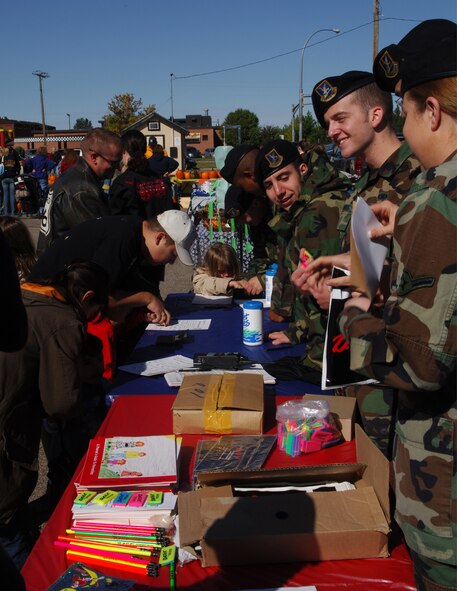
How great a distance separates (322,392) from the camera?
8.41 feet

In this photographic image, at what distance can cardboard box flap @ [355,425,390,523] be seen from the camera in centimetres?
152

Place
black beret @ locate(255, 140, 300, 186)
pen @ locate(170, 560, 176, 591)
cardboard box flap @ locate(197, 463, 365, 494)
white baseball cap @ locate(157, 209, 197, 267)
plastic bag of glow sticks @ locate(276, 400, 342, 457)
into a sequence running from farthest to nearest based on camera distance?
white baseball cap @ locate(157, 209, 197, 267), black beret @ locate(255, 140, 300, 186), plastic bag of glow sticks @ locate(276, 400, 342, 457), cardboard box flap @ locate(197, 463, 365, 494), pen @ locate(170, 560, 176, 591)

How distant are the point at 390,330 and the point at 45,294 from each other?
1651mm

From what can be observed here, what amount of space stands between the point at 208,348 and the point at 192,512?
176cm

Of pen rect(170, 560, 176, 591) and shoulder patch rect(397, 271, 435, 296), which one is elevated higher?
shoulder patch rect(397, 271, 435, 296)

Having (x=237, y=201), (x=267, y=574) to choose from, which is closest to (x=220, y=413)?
(x=267, y=574)

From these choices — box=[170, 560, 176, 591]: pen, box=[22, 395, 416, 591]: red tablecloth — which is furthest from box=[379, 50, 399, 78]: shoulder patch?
box=[170, 560, 176, 591]: pen

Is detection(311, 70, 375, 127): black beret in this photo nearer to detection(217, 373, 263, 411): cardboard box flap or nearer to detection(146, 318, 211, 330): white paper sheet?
detection(217, 373, 263, 411): cardboard box flap

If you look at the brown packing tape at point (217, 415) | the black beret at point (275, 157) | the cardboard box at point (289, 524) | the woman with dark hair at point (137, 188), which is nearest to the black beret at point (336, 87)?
the black beret at point (275, 157)

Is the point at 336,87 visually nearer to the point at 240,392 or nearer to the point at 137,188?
the point at 240,392

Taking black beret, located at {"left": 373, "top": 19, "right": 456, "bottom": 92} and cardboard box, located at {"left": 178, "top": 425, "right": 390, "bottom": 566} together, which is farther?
cardboard box, located at {"left": 178, "top": 425, "right": 390, "bottom": 566}

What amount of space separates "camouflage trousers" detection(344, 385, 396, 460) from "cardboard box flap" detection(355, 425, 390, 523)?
0.46 meters

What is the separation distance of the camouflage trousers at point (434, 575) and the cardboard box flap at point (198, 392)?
0.96 metres

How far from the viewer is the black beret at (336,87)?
2.67 meters
